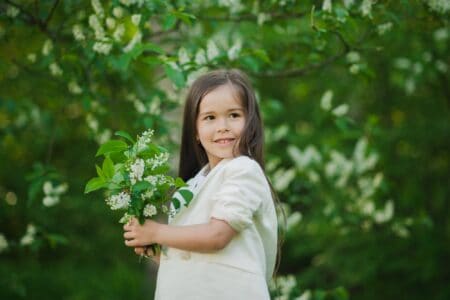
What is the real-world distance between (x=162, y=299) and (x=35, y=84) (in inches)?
117

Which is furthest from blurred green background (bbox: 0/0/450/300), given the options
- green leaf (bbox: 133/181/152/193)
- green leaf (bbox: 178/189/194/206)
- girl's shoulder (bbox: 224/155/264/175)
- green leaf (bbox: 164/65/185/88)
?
green leaf (bbox: 133/181/152/193)

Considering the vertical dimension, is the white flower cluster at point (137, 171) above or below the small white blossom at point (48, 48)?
below

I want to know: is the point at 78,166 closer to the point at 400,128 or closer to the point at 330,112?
the point at 400,128

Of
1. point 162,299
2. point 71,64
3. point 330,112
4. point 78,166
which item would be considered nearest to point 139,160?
point 162,299

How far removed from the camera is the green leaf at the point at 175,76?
2611 mm

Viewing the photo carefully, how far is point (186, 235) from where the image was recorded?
1.88 meters

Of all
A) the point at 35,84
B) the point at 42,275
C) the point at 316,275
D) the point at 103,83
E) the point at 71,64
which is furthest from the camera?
the point at 42,275

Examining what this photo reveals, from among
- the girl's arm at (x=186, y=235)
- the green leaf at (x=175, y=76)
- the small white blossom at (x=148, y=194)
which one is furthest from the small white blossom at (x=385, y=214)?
the small white blossom at (x=148, y=194)

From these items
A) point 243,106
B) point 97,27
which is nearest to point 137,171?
point 243,106

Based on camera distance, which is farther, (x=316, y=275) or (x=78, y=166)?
(x=78, y=166)

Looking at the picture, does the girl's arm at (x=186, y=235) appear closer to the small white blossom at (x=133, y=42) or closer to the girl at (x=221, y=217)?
the girl at (x=221, y=217)

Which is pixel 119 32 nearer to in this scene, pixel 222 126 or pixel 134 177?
pixel 222 126

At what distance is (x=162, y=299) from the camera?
79.7 inches

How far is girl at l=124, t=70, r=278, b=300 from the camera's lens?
1881 millimetres
